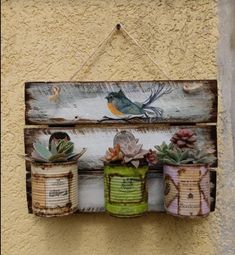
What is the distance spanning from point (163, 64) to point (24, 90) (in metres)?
0.33

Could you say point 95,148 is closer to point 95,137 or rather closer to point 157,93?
point 95,137

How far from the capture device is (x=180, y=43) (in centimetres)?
82

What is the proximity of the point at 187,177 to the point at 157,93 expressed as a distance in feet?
0.66

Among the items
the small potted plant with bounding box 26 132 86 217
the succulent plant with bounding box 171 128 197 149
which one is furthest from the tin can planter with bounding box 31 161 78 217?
the succulent plant with bounding box 171 128 197 149

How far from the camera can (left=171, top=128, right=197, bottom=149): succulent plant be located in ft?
2.32

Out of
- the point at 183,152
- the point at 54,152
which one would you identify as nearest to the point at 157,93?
the point at 183,152

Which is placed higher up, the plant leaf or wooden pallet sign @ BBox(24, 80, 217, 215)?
wooden pallet sign @ BBox(24, 80, 217, 215)

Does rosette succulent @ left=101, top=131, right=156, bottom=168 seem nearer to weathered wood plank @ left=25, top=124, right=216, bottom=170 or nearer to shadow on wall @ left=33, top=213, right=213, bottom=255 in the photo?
weathered wood plank @ left=25, top=124, right=216, bottom=170

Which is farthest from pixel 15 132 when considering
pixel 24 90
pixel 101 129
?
pixel 101 129

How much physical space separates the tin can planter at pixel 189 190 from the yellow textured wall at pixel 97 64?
137mm

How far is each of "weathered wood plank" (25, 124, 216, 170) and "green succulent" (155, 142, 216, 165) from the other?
7cm

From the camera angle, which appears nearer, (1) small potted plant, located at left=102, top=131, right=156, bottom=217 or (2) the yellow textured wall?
(1) small potted plant, located at left=102, top=131, right=156, bottom=217

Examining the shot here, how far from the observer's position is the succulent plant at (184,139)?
0.71 meters

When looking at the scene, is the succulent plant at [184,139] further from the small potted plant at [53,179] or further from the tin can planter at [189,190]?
the small potted plant at [53,179]
